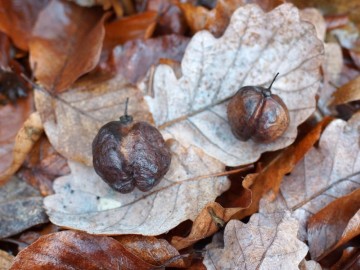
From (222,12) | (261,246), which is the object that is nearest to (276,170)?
(261,246)

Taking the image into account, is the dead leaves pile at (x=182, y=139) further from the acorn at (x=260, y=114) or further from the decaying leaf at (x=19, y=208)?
the acorn at (x=260, y=114)

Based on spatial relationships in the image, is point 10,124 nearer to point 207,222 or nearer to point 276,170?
point 207,222

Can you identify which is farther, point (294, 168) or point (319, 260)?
point (294, 168)

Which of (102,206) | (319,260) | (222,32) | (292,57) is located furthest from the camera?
(222,32)

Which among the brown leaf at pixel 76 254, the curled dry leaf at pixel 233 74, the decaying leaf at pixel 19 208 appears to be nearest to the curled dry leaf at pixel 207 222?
the brown leaf at pixel 76 254

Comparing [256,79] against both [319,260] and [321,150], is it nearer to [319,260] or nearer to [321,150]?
[321,150]

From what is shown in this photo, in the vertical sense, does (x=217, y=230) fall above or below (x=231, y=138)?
below

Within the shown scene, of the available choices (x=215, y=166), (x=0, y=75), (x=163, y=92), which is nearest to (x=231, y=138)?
(x=215, y=166)
